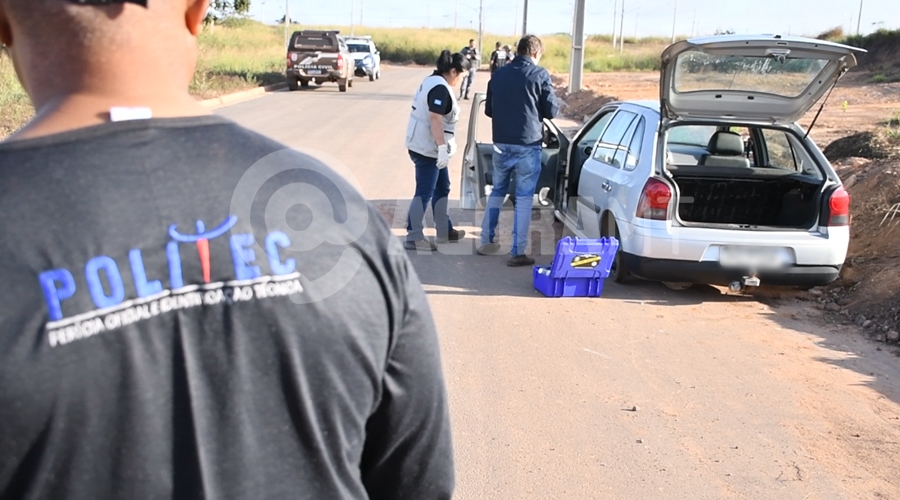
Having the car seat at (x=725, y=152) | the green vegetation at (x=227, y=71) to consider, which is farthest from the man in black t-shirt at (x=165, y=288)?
the green vegetation at (x=227, y=71)

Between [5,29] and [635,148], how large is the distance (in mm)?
5901

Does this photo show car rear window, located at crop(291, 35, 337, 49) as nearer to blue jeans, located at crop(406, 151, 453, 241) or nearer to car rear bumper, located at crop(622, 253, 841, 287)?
blue jeans, located at crop(406, 151, 453, 241)

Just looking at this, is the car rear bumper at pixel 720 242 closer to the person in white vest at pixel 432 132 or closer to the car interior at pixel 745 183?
the car interior at pixel 745 183

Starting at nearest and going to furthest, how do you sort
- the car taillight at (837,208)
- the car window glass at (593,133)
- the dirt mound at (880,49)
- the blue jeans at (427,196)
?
the car taillight at (837,208) → the blue jeans at (427,196) → the car window glass at (593,133) → the dirt mound at (880,49)

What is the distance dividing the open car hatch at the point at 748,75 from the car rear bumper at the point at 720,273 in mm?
1158

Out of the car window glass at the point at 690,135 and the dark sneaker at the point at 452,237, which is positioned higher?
the car window glass at the point at 690,135

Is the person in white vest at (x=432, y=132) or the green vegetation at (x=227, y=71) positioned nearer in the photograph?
the person in white vest at (x=432, y=132)

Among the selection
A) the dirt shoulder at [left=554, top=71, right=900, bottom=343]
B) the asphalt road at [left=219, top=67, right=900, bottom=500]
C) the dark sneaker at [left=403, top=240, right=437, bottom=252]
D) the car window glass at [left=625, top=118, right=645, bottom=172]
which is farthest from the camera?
the dark sneaker at [left=403, top=240, right=437, bottom=252]

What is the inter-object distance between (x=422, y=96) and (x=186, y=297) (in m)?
6.55

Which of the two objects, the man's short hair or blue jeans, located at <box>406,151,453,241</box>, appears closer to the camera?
the man's short hair

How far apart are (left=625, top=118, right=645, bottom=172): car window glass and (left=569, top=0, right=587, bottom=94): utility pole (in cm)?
1687

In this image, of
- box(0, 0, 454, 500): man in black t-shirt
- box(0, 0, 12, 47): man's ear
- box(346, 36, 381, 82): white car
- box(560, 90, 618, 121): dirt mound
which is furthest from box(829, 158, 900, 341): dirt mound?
box(346, 36, 381, 82): white car

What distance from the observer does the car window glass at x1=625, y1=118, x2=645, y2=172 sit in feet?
21.8

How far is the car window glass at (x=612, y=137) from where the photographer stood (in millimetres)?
7191
